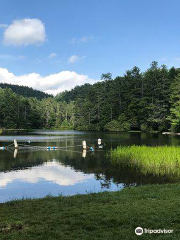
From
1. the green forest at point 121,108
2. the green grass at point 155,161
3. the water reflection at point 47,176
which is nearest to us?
the water reflection at point 47,176

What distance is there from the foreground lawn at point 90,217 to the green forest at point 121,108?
55.8 m

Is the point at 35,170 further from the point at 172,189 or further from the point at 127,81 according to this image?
the point at 127,81

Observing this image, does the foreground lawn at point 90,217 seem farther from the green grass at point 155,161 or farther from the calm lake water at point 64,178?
the green grass at point 155,161

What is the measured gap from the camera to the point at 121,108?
91562mm

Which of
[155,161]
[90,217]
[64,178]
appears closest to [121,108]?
[155,161]

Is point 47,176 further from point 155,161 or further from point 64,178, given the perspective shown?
point 155,161

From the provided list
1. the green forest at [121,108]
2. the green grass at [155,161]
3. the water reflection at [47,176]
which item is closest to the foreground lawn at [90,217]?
the water reflection at [47,176]

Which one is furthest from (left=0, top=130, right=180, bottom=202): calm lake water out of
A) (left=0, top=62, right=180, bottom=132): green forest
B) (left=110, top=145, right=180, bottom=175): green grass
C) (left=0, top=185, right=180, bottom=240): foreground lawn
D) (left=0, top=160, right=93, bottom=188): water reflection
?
(left=0, top=62, right=180, bottom=132): green forest

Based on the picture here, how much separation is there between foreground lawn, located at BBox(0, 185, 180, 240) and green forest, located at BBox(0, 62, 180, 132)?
5583 cm

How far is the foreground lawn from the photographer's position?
5379mm

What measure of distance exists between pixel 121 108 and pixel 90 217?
8611cm

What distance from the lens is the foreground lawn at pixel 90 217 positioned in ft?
17.6

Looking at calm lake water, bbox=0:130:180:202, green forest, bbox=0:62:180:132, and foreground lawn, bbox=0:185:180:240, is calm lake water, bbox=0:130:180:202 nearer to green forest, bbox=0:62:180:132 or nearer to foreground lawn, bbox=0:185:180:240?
foreground lawn, bbox=0:185:180:240

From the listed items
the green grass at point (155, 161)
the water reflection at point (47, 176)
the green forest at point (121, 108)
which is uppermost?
the green forest at point (121, 108)
